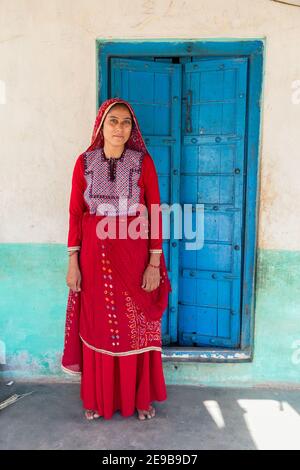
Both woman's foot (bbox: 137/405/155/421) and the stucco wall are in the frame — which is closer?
woman's foot (bbox: 137/405/155/421)

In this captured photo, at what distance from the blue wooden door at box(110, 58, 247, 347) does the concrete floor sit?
450 millimetres

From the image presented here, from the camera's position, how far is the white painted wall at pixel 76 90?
117 inches

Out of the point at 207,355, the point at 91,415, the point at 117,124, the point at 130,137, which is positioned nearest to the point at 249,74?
the point at 130,137

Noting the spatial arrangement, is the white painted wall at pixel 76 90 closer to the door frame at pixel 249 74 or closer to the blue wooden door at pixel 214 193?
the door frame at pixel 249 74

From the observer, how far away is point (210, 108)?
3.13 meters

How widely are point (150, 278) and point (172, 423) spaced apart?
917mm

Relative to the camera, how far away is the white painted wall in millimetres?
2971

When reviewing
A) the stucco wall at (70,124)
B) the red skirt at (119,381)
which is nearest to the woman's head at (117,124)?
the stucco wall at (70,124)

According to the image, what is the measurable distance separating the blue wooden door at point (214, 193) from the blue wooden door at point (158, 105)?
0.24 feet

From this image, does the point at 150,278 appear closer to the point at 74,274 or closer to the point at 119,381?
the point at 74,274

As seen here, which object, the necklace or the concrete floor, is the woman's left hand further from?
the concrete floor

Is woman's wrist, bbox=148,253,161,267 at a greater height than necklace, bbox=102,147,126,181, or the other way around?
necklace, bbox=102,147,126,181

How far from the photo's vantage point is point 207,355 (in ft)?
10.6

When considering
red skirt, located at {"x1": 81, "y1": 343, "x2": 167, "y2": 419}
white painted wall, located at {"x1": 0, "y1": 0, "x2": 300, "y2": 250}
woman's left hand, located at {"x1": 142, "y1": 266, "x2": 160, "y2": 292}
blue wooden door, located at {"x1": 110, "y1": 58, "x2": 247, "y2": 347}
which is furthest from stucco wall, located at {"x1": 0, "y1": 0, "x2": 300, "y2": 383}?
woman's left hand, located at {"x1": 142, "y1": 266, "x2": 160, "y2": 292}
